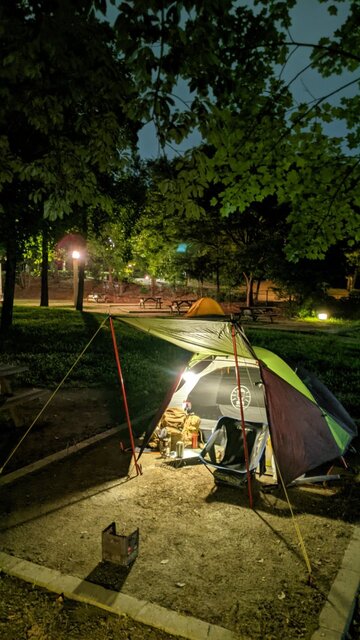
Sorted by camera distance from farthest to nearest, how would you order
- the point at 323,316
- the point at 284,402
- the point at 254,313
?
the point at 323,316 → the point at 254,313 → the point at 284,402

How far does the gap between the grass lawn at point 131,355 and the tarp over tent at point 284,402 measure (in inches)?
112

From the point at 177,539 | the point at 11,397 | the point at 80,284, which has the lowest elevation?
the point at 177,539

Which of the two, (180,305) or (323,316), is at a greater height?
(180,305)

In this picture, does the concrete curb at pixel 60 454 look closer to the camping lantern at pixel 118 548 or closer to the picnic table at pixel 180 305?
the camping lantern at pixel 118 548

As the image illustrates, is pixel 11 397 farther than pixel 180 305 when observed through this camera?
No

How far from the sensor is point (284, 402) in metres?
5.56

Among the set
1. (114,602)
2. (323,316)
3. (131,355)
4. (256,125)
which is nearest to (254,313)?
(323,316)

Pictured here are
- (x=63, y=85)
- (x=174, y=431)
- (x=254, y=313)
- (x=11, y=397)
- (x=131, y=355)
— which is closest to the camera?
(x=63, y=85)

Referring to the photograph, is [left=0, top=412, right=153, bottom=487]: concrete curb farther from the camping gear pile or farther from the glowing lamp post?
the glowing lamp post

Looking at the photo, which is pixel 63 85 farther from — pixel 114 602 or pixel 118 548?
pixel 114 602

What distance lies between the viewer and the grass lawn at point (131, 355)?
10891mm

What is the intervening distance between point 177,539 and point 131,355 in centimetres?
972

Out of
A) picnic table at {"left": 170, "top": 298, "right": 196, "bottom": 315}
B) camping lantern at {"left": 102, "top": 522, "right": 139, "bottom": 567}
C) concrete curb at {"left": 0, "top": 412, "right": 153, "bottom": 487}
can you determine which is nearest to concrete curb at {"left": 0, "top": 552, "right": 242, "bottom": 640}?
camping lantern at {"left": 102, "top": 522, "right": 139, "bottom": 567}

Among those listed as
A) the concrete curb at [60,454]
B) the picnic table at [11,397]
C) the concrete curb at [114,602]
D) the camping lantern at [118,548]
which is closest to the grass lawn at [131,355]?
the concrete curb at [60,454]
